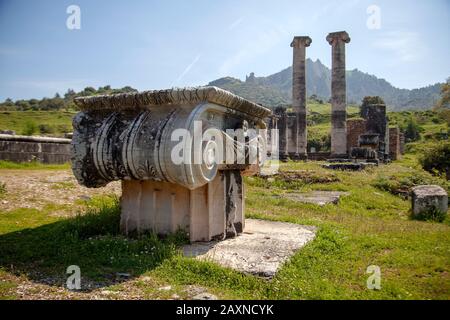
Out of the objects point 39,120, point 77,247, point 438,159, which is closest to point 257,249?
point 77,247

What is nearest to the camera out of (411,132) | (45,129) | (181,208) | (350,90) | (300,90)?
(181,208)

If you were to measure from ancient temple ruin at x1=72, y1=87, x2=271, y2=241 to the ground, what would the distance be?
34 centimetres

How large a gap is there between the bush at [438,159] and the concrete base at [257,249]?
12699mm

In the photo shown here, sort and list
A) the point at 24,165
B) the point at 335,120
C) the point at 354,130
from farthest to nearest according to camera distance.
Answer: the point at 354,130 < the point at 335,120 < the point at 24,165

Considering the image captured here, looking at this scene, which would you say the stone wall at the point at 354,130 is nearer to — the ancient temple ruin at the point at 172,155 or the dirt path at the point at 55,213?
the dirt path at the point at 55,213

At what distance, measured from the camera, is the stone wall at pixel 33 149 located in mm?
9266

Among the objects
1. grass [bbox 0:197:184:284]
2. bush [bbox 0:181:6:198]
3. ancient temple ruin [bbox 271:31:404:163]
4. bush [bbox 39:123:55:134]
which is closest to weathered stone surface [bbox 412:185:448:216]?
grass [bbox 0:197:184:284]

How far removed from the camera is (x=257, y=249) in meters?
3.79

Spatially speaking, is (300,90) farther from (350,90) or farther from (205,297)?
(350,90)

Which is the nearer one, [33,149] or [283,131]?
[33,149]

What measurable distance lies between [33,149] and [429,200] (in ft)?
30.8

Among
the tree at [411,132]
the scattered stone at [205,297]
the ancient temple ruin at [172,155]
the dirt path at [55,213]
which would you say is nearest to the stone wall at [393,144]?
the tree at [411,132]
